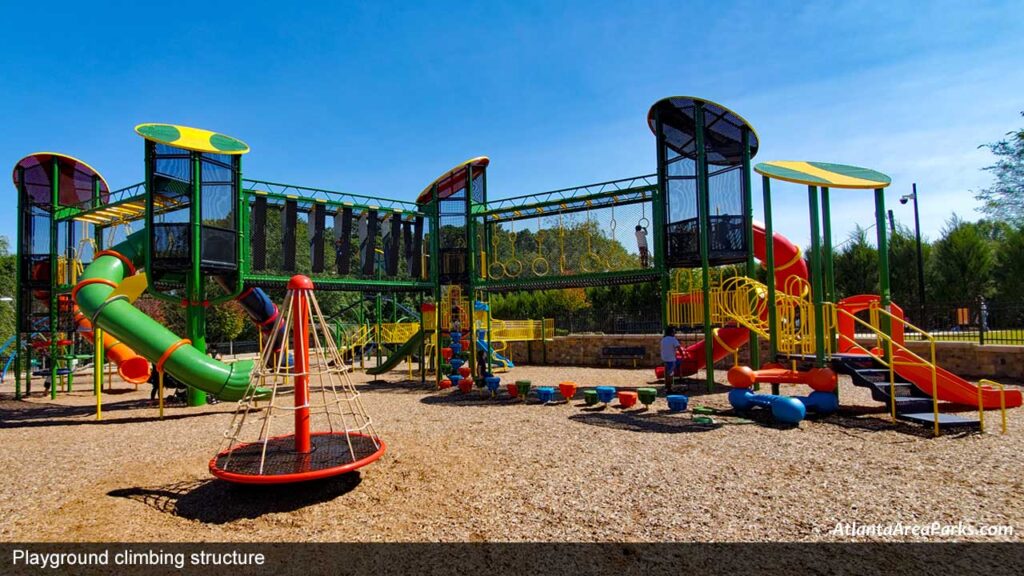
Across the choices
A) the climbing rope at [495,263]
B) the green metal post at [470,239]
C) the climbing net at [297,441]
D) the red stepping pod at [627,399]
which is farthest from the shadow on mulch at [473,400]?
the climbing net at [297,441]

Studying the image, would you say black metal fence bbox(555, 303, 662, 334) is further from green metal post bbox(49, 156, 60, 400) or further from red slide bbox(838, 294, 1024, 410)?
green metal post bbox(49, 156, 60, 400)

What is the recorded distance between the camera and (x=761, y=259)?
14570mm

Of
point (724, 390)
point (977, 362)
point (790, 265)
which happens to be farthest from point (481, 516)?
point (977, 362)

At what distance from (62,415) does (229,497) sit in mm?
9452

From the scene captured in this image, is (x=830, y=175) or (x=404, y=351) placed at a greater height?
(x=830, y=175)

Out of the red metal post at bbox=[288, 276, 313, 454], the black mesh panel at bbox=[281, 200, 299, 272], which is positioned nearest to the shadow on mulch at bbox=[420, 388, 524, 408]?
the black mesh panel at bbox=[281, 200, 299, 272]

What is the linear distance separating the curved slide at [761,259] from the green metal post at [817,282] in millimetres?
3353

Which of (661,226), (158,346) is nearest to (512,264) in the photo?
(661,226)

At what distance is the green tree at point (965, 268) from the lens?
26.8 meters

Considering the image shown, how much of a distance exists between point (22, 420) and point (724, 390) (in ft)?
52.2

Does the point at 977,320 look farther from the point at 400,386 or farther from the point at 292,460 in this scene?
the point at 292,460

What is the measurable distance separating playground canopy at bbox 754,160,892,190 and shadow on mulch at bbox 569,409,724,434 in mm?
4694

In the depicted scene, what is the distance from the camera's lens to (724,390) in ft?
45.7

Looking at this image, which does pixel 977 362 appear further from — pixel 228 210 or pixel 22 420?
pixel 22 420
